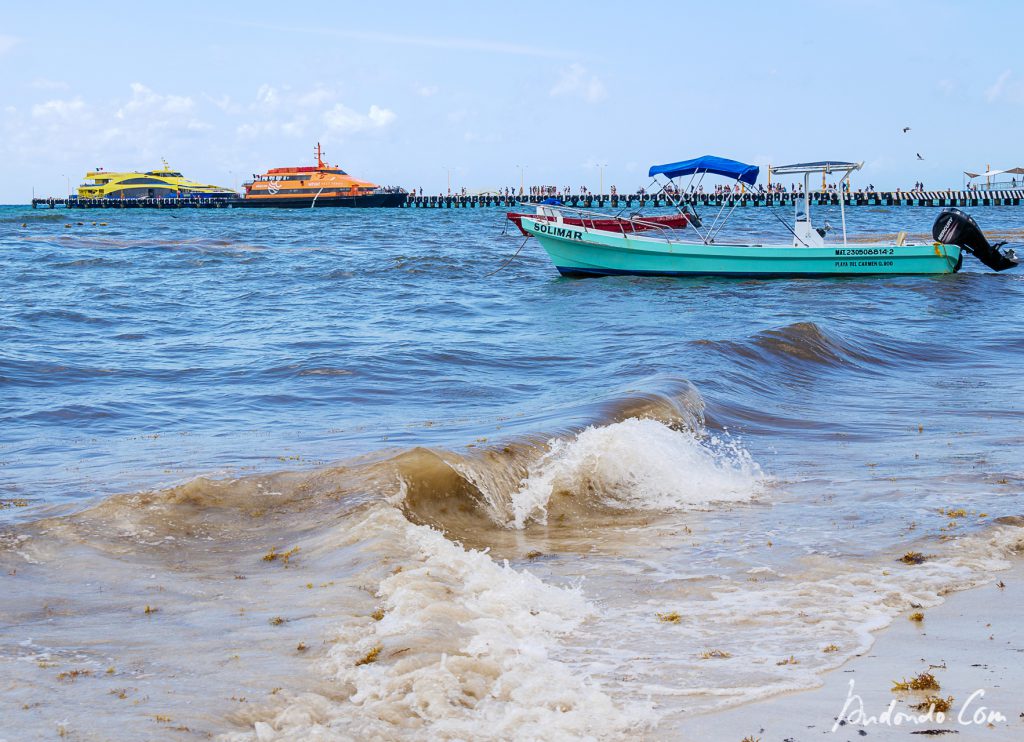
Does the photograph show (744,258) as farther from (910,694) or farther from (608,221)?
(910,694)

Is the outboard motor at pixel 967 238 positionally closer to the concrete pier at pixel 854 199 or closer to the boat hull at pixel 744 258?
the boat hull at pixel 744 258

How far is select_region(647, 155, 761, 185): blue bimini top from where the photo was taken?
2656 centimetres

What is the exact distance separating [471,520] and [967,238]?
24427 mm

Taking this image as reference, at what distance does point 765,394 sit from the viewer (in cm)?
1266

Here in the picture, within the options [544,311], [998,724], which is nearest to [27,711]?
[998,724]

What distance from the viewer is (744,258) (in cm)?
2680

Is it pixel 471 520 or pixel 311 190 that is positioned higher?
pixel 311 190

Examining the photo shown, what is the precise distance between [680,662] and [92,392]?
9705 mm

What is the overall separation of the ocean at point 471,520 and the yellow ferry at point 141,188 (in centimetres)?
9866

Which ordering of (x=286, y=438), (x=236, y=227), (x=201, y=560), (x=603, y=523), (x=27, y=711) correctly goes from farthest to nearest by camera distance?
(x=236, y=227), (x=286, y=438), (x=603, y=523), (x=201, y=560), (x=27, y=711)

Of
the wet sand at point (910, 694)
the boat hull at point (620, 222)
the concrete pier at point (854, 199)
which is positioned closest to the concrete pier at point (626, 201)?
the concrete pier at point (854, 199)

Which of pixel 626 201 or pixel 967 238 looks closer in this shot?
pixel 967 238

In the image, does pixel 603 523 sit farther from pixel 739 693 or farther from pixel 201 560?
pixel 739 693

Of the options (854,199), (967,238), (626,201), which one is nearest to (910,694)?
(967,238)
